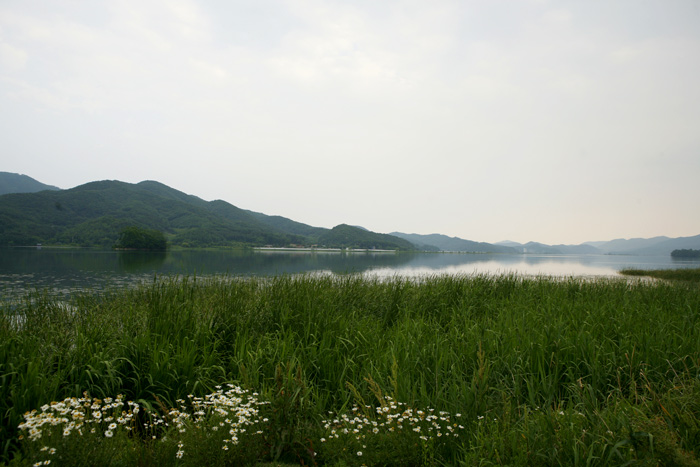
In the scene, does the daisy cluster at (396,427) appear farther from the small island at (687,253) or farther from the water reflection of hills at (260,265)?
the small island at (687,253)

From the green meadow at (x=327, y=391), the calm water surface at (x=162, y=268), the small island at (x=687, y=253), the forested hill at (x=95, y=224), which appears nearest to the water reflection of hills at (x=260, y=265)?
the calm water surface at (x=162, y=268)

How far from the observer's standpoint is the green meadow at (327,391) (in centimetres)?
286

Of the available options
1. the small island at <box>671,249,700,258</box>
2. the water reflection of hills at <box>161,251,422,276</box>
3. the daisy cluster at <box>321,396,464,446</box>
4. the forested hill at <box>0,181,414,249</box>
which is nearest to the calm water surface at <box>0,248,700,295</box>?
the water reflection of hills at <box>161,251,422,276</box>

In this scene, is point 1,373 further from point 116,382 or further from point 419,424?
point 419,424

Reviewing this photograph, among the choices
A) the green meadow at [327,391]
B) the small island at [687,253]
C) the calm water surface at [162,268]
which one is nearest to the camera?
the green meadow at [327,391]

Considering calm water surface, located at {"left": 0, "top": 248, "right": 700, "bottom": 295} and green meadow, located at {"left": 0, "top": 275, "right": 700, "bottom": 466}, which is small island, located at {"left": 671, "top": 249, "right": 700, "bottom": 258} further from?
green meadow, located at {"left": 0, "top": 275, "right": 700, "bottom": 466}

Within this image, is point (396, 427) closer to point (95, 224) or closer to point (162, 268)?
point (162, 268)

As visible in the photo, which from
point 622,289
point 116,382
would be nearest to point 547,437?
point 116,382

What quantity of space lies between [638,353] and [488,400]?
3.25 meters

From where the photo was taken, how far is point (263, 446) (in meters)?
3.13

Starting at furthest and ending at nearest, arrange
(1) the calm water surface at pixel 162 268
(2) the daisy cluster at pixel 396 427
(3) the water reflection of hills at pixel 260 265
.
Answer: (3) the water reflection of hills at pixel 260 265
(1) the calm water surface at pixel 162 268
(2) the daisy cluster at pixel 396 427

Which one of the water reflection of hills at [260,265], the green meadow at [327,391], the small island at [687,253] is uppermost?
the small island at [687,253]

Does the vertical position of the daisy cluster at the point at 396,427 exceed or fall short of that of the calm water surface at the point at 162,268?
it exceeds it

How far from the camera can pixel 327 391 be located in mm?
4766
